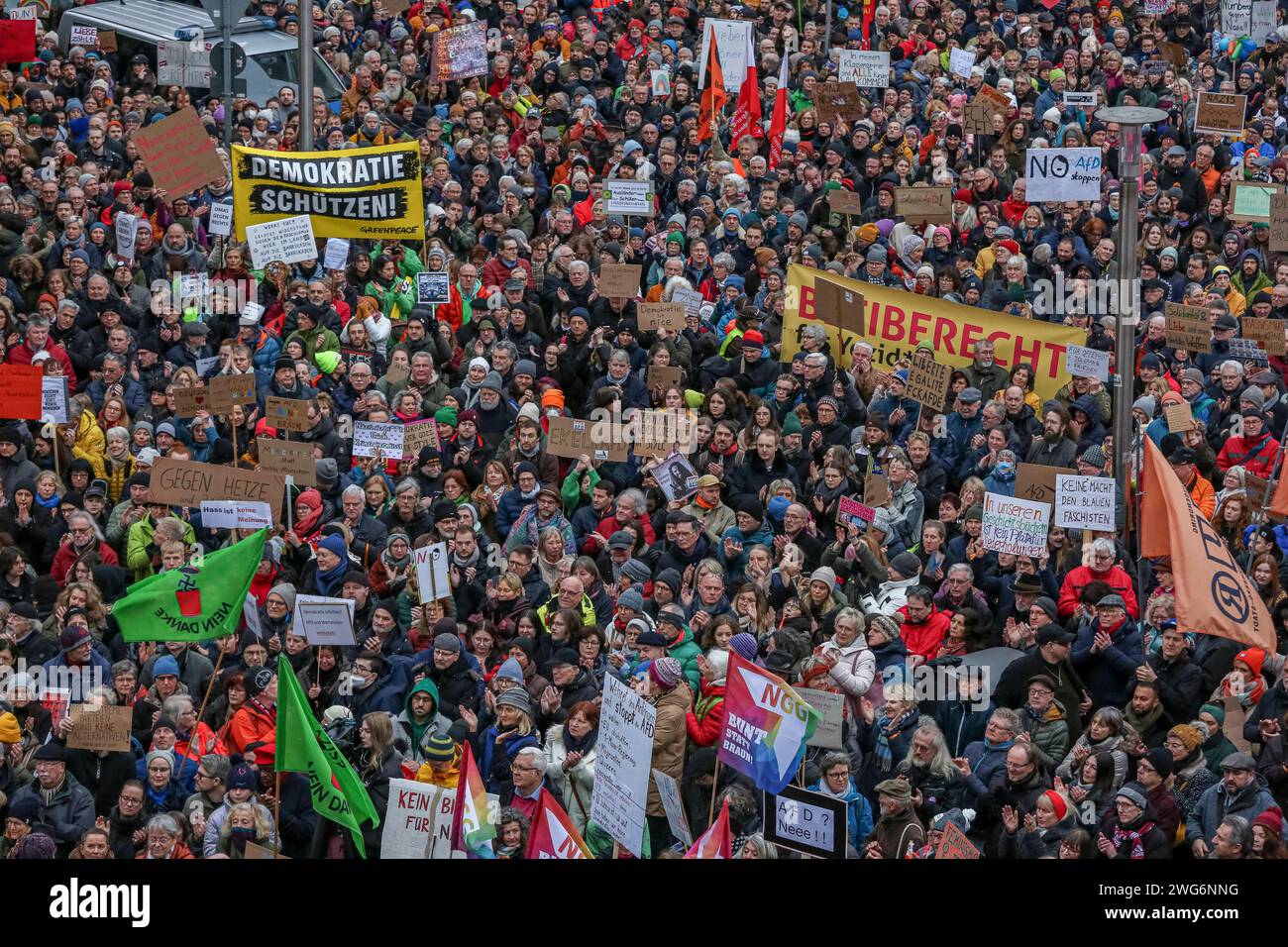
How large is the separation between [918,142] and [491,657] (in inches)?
368

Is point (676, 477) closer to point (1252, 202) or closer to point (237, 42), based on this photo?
point (1252, 202)

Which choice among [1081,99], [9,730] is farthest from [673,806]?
[1081,99]

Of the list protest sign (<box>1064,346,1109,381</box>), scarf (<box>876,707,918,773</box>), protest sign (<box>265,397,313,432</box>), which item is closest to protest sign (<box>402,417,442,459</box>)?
protest sign (<box>265,397,313,432</box>)

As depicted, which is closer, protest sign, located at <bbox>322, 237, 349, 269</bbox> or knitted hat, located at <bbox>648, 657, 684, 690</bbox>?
knitted hat, located at <bbox>648, 657, 684, 690</bbox>

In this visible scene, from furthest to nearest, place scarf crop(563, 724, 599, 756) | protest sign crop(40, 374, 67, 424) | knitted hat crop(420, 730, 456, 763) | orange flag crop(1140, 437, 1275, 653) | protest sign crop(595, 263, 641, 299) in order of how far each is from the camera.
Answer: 1. protest sign crop(595, 263, 641, 299)
2. protest sign crop(40, 374, 67, 424)
3. orange flag crop(1140, 437, 1275, 653)
4. scarf crop(563, 724, 599, 756)
5. knitted hat crop(420, 730, 456, 763)

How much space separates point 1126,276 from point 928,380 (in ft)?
5.48

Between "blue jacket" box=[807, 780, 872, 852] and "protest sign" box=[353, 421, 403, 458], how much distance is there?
5.23 metres

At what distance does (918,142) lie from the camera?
2028 centimetres

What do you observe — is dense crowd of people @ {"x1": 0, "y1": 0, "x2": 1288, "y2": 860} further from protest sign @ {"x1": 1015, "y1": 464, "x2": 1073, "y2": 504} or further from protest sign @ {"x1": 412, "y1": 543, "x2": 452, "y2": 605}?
protest sign @ {"x1": 1015, "y1": 464, "x2": 1073, "y2": 504}

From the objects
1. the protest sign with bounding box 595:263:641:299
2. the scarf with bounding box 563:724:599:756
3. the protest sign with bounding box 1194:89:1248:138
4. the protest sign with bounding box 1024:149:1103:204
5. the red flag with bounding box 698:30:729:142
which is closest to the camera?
the scarf with bounding box 563:724:599:756

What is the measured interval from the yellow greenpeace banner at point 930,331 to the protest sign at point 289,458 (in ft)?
12.2

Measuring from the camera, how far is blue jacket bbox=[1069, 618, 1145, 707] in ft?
38.1
